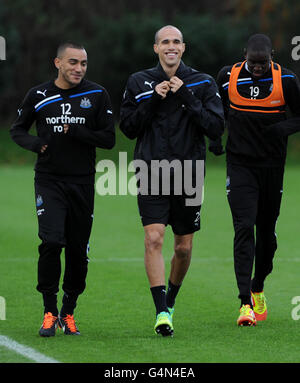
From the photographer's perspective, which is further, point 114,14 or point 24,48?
point 114,14

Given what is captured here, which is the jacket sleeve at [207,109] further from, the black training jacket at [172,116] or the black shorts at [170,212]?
the black shorts at [170,212]

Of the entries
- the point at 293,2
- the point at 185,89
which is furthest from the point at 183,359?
the point at 293,2

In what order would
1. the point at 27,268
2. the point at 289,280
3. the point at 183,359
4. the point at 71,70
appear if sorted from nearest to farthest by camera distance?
the point at 183,359 → the point at 71,70 → the point at 289,280 → the point at 27,268

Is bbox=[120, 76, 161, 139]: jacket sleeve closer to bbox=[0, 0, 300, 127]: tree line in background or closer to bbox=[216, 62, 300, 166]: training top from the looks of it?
bbox=[216, 62, 300, 166]: training top

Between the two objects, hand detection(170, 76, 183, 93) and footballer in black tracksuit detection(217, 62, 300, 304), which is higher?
hand detection(170, 76, 183, 93)

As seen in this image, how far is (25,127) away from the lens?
876 cm

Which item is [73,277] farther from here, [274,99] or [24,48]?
[24,48]

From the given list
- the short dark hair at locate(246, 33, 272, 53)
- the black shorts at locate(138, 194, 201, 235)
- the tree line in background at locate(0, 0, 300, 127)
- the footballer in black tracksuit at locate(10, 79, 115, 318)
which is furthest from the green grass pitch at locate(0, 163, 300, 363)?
the tree line in background at locate(0, 0, 300, 127)

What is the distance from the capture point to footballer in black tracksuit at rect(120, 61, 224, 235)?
28.7 feet

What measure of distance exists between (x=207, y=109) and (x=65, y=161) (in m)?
1.34

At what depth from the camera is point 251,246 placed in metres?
9.38

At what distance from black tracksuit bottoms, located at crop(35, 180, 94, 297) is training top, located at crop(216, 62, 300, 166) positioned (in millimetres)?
1625

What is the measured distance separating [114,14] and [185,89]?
5918 centimetres

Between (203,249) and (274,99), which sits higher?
(274,99)
